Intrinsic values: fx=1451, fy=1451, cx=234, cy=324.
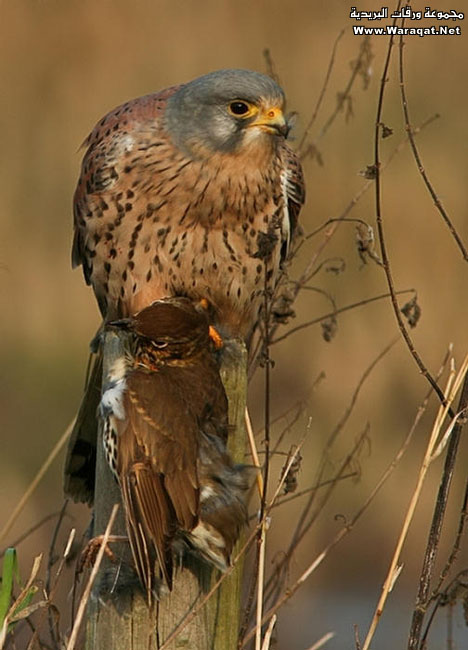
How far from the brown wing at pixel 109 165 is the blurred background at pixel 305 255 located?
1.53 metres

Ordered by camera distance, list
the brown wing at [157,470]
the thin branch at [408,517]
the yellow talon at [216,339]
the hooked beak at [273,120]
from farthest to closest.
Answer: the hooked beak at [273,120]
the yellow talon at [216,339]
the thin branch at [408,517]
the brown wing at [157,470]

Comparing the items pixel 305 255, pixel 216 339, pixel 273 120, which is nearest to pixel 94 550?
pixel 216 339

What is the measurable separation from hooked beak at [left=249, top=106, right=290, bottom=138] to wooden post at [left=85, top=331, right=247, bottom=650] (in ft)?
4.23

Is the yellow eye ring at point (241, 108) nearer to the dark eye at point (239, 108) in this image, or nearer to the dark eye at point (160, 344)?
the dark eye at point (239, 108)

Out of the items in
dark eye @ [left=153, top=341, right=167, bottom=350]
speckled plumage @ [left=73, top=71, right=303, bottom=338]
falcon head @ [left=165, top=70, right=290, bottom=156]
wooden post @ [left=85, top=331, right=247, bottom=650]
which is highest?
falcon head @ [left=165, top=70, right=290, bottom=156]

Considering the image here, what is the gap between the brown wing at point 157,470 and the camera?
300 cm

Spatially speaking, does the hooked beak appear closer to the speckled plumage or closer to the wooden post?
the speckled plumage

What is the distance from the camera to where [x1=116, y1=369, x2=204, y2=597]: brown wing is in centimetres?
300

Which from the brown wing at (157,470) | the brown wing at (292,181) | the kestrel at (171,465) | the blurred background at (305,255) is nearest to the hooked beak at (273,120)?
the brown wing at (292,181)

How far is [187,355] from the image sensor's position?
335 centimetres

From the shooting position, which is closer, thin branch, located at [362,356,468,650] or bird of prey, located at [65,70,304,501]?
thin branch, located at [362,356,468,650]

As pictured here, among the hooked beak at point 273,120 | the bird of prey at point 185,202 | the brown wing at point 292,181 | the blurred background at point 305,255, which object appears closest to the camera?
the hooked beak at point 273,120

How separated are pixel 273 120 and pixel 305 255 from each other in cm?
234

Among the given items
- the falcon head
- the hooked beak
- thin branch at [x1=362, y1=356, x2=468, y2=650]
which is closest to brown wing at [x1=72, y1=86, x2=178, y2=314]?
the falcon head
